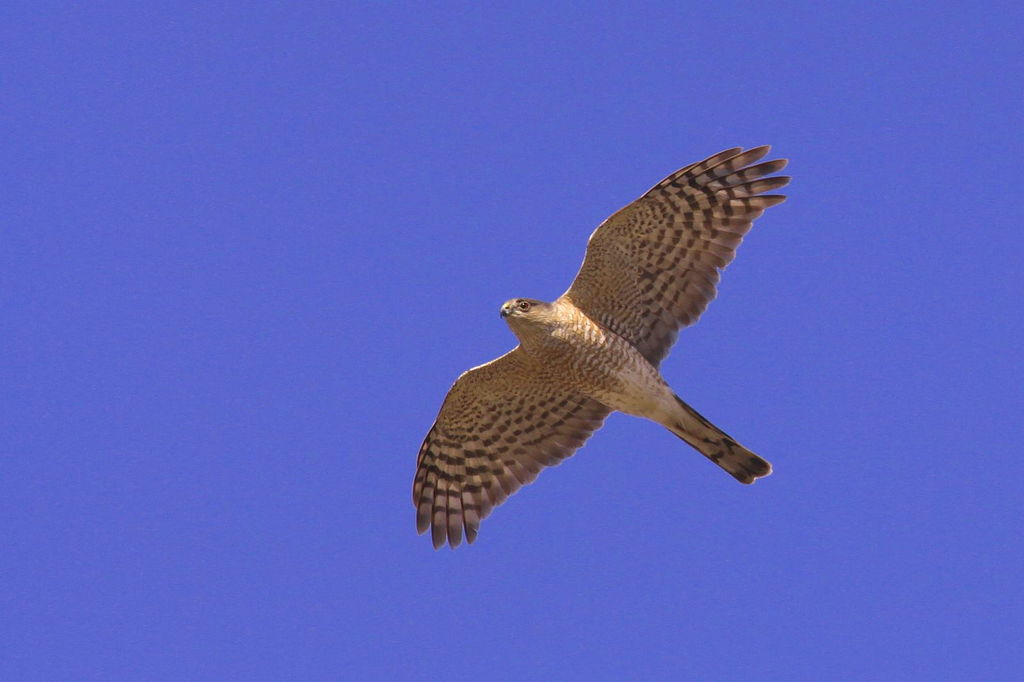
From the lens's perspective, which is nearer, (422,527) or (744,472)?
(744,472)

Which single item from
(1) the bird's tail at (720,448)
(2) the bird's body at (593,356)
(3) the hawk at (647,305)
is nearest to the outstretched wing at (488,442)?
A: (3) the hawk at (647,305)

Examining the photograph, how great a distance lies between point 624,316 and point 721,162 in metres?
1.78

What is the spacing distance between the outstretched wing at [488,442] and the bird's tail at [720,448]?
43.0 inches

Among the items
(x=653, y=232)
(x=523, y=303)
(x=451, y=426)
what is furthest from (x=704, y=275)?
(x=451, y=426)

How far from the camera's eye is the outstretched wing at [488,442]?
15984mm

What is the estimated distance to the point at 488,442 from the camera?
53.9ft

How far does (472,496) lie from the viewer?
53.9 ft

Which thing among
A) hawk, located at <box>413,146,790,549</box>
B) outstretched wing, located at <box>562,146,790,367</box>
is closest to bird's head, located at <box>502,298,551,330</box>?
hawk, located at <box>413,146,790,549</box>

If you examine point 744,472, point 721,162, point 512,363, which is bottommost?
point 744,472

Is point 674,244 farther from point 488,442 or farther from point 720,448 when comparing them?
point 488,442

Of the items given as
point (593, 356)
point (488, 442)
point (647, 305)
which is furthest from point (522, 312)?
point (488, 442)

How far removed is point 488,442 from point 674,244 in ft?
9.79

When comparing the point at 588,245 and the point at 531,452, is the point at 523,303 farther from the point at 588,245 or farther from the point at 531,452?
the point at 531,452

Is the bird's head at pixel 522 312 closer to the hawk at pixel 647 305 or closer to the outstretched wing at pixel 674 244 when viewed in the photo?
the hawk at pixel 647 305
